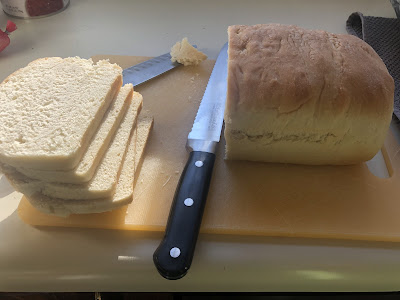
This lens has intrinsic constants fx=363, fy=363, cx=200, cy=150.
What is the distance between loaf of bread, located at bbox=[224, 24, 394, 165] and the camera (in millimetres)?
1171

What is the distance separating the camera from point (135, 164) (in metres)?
1.25

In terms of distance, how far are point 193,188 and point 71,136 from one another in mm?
410

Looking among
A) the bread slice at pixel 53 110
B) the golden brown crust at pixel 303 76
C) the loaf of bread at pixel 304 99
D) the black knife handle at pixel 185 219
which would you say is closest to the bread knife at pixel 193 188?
the black knife handle at pixel 185 219

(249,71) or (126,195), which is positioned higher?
(249,71)

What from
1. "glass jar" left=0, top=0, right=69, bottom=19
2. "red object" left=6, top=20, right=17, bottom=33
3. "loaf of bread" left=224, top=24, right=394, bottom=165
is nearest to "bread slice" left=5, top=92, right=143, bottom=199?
"loaf of bread" left=224, top=24, right=394, bottom=165

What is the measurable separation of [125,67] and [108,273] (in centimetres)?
98

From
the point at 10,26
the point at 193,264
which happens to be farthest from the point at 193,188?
the point at 10,26

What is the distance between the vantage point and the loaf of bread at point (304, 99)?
117cm

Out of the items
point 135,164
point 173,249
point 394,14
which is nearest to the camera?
Answer: point 173,249

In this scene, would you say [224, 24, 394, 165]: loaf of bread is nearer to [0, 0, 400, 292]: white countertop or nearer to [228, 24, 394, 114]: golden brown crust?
[228, 24, 394, 114]: golden brown crust

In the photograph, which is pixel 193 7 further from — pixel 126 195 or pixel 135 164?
pixel 126 195

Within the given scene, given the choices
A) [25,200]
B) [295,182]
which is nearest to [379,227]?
[295,182]

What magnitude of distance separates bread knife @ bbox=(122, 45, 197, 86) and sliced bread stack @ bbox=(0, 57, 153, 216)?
8.4 inches

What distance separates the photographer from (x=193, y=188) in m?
1.15
